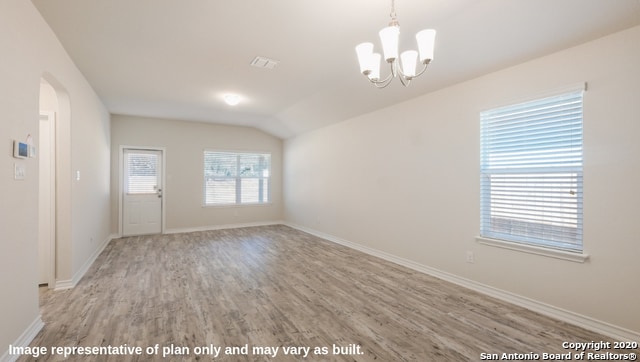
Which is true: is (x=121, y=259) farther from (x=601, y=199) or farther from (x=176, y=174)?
(x=601, y=199)

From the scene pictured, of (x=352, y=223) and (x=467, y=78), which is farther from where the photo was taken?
(x=352, y=223)

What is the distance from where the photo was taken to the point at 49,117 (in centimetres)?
319

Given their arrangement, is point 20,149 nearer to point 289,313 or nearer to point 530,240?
point 289,313

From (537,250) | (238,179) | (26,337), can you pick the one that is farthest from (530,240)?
(238,179)

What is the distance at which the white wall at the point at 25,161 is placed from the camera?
184 centimetres

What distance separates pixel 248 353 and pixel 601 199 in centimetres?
306

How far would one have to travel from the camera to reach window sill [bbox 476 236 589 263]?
247 centimetres

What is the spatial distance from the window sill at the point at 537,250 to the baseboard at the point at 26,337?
4.07 metres

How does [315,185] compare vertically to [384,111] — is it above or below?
below

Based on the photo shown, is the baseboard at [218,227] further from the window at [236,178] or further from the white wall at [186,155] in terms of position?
the window at [236,178]

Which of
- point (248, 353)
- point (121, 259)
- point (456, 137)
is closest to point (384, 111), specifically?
point (456, 137)

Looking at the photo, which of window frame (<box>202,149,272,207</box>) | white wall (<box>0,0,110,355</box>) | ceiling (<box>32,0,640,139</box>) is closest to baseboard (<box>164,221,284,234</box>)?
window frame (<box>202,149,272,207</box>)

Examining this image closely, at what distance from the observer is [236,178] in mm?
7402

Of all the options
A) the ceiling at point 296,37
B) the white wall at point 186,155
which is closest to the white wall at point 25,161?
the ceiling at point 296,37
